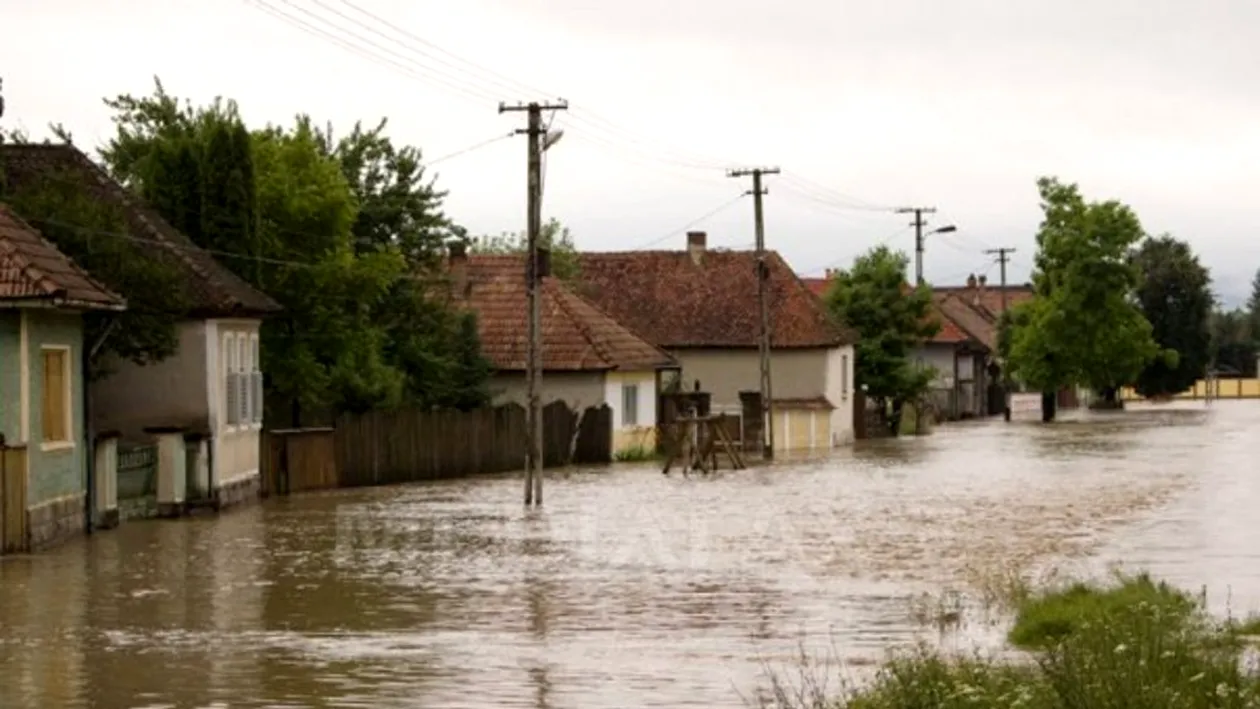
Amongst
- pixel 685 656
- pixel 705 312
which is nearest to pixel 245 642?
pixel 685 656

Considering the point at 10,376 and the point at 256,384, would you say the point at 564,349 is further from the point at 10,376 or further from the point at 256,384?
the point at 10,376

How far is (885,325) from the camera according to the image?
82.2 metres

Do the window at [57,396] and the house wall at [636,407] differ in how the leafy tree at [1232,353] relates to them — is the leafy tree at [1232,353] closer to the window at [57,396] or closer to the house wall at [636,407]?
the house wall at [636,407]

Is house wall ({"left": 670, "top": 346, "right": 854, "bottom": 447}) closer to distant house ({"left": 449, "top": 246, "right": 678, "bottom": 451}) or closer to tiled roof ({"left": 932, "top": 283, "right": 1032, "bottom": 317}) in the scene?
distant house ({"left": 449, "top": 246, "right": 678, "bottom": 451})

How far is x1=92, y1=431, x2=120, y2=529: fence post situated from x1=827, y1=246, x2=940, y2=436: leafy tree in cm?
5099

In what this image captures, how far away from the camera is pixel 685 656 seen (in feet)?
56.5

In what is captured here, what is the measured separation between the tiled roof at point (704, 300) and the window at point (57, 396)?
43813 mm

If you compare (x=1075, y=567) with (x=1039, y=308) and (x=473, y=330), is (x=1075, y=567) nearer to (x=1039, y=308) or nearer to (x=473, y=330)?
(x=473, y=330)

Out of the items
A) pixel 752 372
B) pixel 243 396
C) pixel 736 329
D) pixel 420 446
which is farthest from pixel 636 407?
pixel 243 396

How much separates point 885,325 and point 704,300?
943cm

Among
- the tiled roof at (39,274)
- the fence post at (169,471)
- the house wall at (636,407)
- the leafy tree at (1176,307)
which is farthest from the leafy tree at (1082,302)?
the tiled roof at (39,274)

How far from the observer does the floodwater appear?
53.1 feet

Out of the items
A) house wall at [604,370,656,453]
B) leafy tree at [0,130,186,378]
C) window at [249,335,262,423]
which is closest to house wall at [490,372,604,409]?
house wall at [604,370,656,453]

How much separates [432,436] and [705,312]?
26.8 metres
